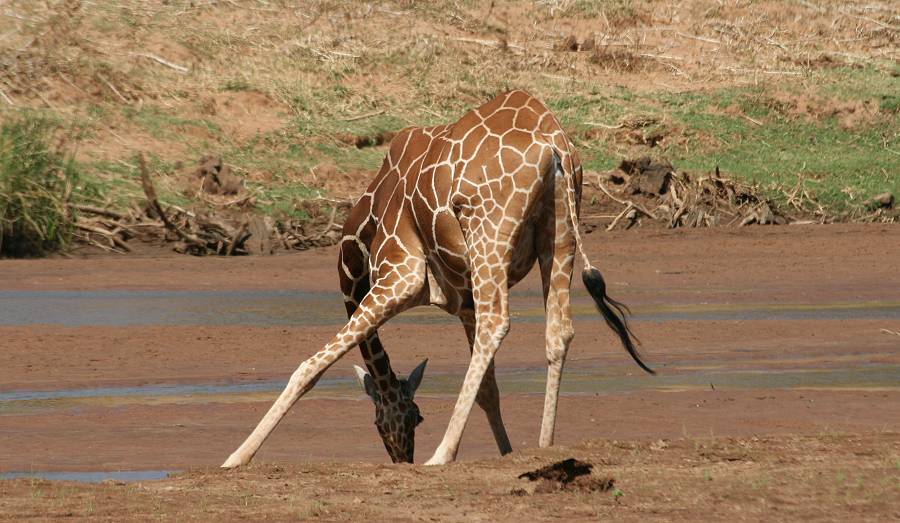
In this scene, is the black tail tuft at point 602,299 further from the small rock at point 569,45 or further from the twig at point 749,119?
the small rock at point 569,45

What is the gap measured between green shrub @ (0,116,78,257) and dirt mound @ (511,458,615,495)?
565 inches

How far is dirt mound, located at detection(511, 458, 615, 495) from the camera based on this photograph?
23.4 ft

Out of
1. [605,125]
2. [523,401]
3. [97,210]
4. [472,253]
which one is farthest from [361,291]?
[605,125]

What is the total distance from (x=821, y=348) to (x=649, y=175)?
10886 mm

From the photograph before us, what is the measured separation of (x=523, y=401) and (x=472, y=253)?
305cm

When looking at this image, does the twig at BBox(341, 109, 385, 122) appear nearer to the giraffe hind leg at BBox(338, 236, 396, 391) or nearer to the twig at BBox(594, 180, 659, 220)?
the twig at BBox(594, 180, 659, 220)

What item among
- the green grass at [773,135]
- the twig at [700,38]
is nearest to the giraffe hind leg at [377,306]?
the green grass at [773,135]

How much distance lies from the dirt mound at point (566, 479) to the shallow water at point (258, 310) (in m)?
8.32

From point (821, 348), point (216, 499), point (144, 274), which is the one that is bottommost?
point (144, 274)

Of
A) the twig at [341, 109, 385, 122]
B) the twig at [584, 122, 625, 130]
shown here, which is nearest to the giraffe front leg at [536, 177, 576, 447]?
the twig at [341, 109, 385, 122]

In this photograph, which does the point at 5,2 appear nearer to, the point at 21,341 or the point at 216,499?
the point at 21,341

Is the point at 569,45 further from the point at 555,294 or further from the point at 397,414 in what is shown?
the point at 555,294

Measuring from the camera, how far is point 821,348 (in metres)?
13.8

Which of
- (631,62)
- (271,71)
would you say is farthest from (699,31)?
(271,71)
